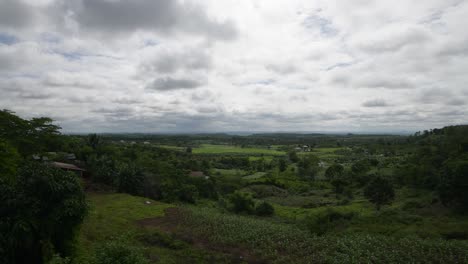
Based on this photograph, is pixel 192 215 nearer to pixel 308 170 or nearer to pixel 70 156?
pixel 70 156

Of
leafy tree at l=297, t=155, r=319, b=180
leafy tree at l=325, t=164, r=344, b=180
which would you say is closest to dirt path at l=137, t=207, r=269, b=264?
leafy tree at l=325, t=164, r=344, b=180

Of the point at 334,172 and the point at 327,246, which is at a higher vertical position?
the point at 327,246

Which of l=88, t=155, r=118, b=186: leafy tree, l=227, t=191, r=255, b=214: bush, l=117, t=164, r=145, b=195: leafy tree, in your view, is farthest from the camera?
l=88, t=155, r=118, b=186: leafy tree

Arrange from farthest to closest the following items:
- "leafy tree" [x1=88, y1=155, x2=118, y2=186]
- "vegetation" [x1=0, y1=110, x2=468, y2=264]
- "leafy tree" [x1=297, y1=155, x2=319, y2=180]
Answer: "leafy tree" [x1=297, y1=155, x2=319, y2=180] → "leafy tree" [x1=88, y1=155, x2=118, y2=186] → "vegetation" [x1=0, y1=110, x2=468, y2=264]

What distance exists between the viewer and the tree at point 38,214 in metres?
14.1

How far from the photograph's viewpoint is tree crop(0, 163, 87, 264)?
1412 cm

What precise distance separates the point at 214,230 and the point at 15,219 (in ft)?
Answer: 56.3

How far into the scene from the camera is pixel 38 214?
15.4 metres

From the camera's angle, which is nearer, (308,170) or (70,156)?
(70,156)

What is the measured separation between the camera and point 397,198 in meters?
51.2

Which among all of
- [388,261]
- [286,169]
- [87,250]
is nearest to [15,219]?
[87,250]

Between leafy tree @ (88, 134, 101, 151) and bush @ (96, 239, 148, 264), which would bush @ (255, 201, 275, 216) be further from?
leafy tree @ (88, 134, 101, 151)

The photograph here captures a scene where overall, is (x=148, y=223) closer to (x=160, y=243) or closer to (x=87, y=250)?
(x=160, y=243)

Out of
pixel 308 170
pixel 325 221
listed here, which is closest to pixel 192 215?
pixel 325 221
